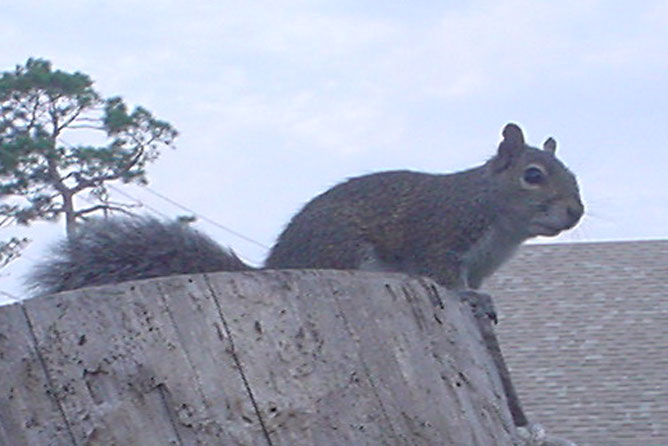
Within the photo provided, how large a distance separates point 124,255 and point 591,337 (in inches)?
372

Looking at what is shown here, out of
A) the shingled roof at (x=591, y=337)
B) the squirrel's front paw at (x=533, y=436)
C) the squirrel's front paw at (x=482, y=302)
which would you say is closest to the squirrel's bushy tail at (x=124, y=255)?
the squirrel's front paw at (x=482, y=302)

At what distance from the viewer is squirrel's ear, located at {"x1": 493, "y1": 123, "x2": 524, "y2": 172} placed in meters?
5.35

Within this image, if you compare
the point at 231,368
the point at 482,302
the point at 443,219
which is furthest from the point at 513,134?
the point at 231,368

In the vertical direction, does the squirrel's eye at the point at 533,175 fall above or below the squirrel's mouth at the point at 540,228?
above

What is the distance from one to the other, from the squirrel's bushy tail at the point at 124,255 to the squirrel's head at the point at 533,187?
2.03 metres

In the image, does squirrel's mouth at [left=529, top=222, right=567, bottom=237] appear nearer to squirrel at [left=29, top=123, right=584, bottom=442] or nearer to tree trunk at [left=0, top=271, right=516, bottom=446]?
squirrel at [left=29, top=123, right=584, bottom=442]

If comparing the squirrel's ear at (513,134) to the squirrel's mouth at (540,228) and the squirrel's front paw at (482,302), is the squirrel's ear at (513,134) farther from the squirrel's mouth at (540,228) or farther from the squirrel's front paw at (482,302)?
the squirrel's front paw at (482,302)

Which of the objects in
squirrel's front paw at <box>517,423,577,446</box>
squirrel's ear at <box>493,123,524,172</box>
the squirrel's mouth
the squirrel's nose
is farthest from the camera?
squirrel's ear at <box>493,123,524,172</box>

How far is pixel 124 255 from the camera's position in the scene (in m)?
3.20

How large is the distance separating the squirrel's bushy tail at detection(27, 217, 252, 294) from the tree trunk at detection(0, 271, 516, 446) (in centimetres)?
74

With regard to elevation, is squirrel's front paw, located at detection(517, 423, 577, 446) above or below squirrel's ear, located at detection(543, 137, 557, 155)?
below

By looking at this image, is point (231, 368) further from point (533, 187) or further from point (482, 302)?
point (533, 187)

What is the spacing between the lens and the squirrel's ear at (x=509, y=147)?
5348 millimetres

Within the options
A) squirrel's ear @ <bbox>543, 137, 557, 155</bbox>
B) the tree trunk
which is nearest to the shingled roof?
squirrel's ear @ <bbox>543, 137, 557, 155</bbox>
